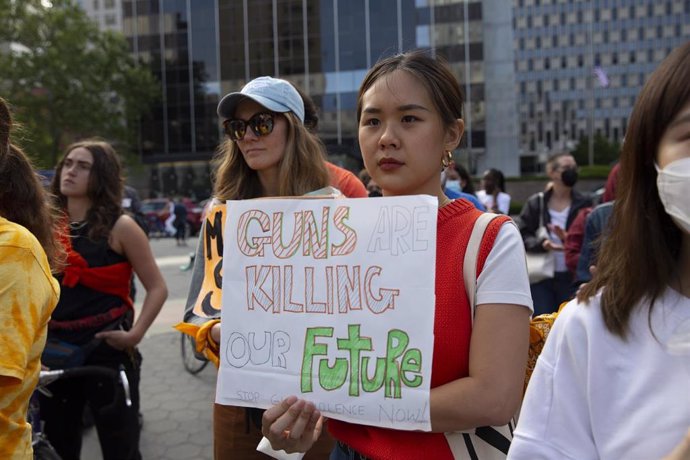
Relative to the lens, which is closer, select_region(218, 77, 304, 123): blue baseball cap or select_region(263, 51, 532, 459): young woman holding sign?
select_region(263, 51, 532, 459): young woman holding sign

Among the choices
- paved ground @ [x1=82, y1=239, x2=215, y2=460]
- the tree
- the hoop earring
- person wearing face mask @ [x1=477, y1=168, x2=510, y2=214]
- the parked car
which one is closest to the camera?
the hoop earring

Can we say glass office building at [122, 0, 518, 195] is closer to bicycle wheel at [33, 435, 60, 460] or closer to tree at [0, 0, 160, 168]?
tree at [0, 0, 160, 168]

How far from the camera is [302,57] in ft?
127

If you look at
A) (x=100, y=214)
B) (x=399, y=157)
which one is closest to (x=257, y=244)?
(x=399, y=157)

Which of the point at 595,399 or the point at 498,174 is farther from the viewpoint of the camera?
the point at 498,174

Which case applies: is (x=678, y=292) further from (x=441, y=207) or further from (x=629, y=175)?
(x=441, y=207)

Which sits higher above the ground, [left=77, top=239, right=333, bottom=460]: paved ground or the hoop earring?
the hoop earring

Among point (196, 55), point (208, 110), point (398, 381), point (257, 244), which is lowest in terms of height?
point (398, 381)

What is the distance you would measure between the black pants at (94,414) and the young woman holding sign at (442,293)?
183 cm

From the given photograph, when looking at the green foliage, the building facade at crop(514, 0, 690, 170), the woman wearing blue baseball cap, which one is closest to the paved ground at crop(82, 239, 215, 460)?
the woman wearing blue baseball cap

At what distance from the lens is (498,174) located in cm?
804

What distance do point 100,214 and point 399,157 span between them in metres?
2.15

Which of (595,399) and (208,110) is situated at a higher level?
(208,110)

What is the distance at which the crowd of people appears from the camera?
986 mm
